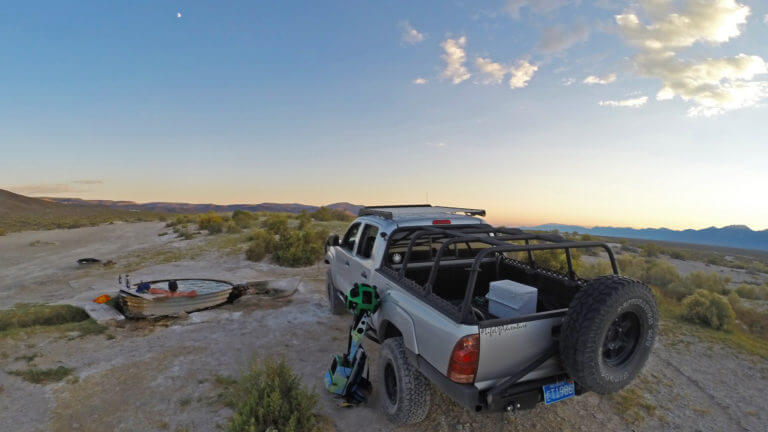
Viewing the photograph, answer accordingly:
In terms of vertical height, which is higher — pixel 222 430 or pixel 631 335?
pixel 631 335

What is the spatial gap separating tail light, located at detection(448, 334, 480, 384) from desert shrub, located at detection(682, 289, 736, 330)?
789 cm

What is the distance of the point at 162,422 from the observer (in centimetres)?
391

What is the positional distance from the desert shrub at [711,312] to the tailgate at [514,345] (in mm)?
7137

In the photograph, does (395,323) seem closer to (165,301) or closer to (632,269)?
(165,301)

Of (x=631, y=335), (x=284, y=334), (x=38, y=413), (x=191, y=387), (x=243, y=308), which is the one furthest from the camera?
(x=243, y=308)

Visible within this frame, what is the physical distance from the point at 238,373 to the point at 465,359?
12.0 ft

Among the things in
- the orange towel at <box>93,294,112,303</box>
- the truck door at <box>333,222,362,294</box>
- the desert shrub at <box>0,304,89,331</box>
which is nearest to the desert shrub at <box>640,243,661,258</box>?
the truck door at <box>333,222,362,294</box>

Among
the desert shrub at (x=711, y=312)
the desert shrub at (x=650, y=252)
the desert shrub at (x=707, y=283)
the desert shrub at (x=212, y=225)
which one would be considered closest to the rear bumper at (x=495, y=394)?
the desert shrub at (x=711, y=312)

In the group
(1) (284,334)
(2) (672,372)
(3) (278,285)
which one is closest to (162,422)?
(1) (284,334)

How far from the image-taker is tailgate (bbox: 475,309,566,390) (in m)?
2.85

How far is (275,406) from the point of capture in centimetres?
354

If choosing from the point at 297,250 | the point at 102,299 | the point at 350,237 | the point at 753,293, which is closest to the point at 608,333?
the point at 350,237

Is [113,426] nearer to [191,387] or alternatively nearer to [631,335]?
[191,387]

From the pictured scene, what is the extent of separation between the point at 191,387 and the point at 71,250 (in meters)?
19.7
